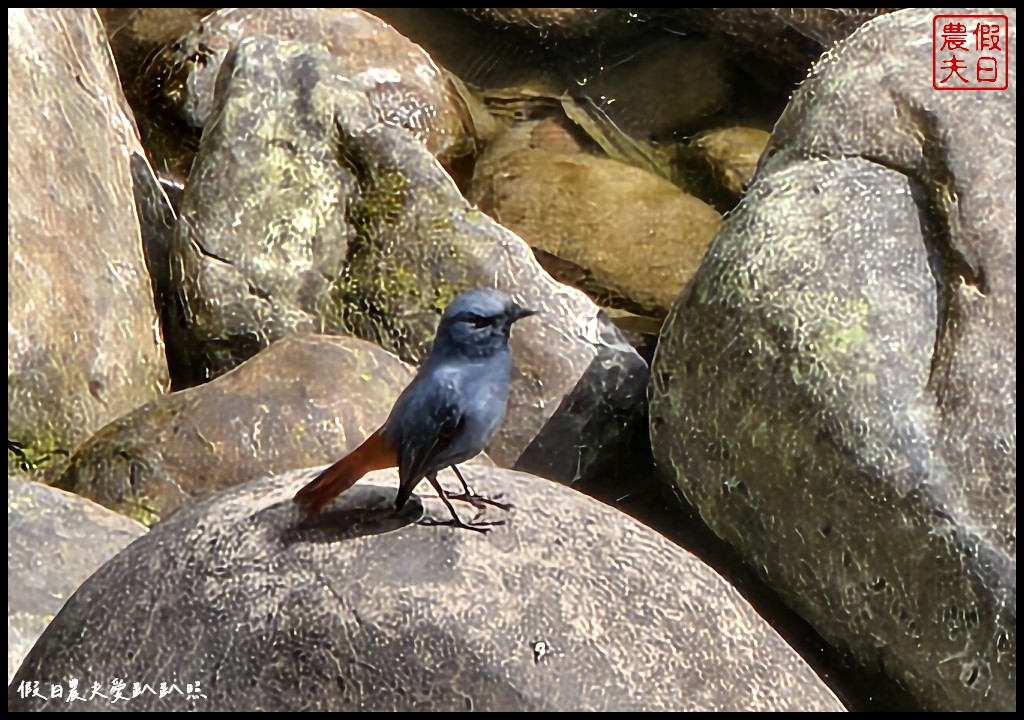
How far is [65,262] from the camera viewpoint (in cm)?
476

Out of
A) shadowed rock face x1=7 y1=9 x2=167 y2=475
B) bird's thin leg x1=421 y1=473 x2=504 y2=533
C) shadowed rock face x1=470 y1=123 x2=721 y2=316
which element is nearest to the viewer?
bird's thin leg x1=421 y1=473 x2=504 y2=533

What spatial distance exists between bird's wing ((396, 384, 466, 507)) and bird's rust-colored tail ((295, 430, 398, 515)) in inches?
1.7

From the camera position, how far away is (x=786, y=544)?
4070mm

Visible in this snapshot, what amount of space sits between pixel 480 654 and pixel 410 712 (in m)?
0.21

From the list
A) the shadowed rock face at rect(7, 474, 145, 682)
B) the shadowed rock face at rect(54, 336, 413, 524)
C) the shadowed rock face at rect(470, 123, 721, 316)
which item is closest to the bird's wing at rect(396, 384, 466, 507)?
the shadowed rock face at rect(54, 336, 413, 524)

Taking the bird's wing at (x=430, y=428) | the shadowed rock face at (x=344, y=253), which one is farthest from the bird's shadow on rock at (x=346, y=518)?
the shadowed rock face at (x=344, y=253)

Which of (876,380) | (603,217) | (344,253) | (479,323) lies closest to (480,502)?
(479,323)

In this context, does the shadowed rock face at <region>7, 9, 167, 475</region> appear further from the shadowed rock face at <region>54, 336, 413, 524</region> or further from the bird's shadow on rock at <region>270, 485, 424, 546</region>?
the bird's shadow on rock at <region>270, 485, 424, 546</region>

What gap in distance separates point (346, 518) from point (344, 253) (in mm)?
2434

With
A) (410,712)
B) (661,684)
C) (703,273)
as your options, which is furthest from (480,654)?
(703,273)

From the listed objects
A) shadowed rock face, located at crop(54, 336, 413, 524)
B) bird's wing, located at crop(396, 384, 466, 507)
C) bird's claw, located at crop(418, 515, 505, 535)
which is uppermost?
bird's wing, located at crop(396, 384, 466, 507)

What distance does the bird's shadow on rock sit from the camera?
118 inches

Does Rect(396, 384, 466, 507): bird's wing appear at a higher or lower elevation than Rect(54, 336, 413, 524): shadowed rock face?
higher

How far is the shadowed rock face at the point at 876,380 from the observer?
3.68 meters
